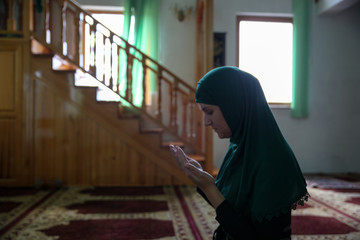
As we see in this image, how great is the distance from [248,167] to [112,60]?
3360mm

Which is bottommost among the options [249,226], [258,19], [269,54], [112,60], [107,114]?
[249,226]

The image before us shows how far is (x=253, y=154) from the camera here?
994mm

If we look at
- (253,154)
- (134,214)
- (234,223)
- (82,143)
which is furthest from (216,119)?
(82,143)

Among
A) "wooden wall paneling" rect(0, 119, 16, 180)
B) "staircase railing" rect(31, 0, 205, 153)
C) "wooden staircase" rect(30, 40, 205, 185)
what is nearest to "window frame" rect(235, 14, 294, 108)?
"staircase railing" rect(31, 0, 205, 153)

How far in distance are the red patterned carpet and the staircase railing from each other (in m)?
1.03

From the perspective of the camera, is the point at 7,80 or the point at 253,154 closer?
the point at 253,154

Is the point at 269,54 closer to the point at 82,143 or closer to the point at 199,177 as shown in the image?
the point at 82,143

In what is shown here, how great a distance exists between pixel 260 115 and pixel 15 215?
2.60 meters

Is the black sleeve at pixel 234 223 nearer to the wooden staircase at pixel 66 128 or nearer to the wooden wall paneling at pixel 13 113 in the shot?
the wooden staircase at pixel 66 128

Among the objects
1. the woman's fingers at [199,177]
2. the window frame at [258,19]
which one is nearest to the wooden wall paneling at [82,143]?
the window frame at [258,19]

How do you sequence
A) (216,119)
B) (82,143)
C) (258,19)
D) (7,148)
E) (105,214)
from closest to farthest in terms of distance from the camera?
(216,119) < (105,214) < (7,148) < (82,143) < (258,19)

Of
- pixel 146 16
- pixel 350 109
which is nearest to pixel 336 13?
pixel 350 109

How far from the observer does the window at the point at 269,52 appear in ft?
17.8

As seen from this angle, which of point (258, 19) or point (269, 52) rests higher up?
point (258, 19)
